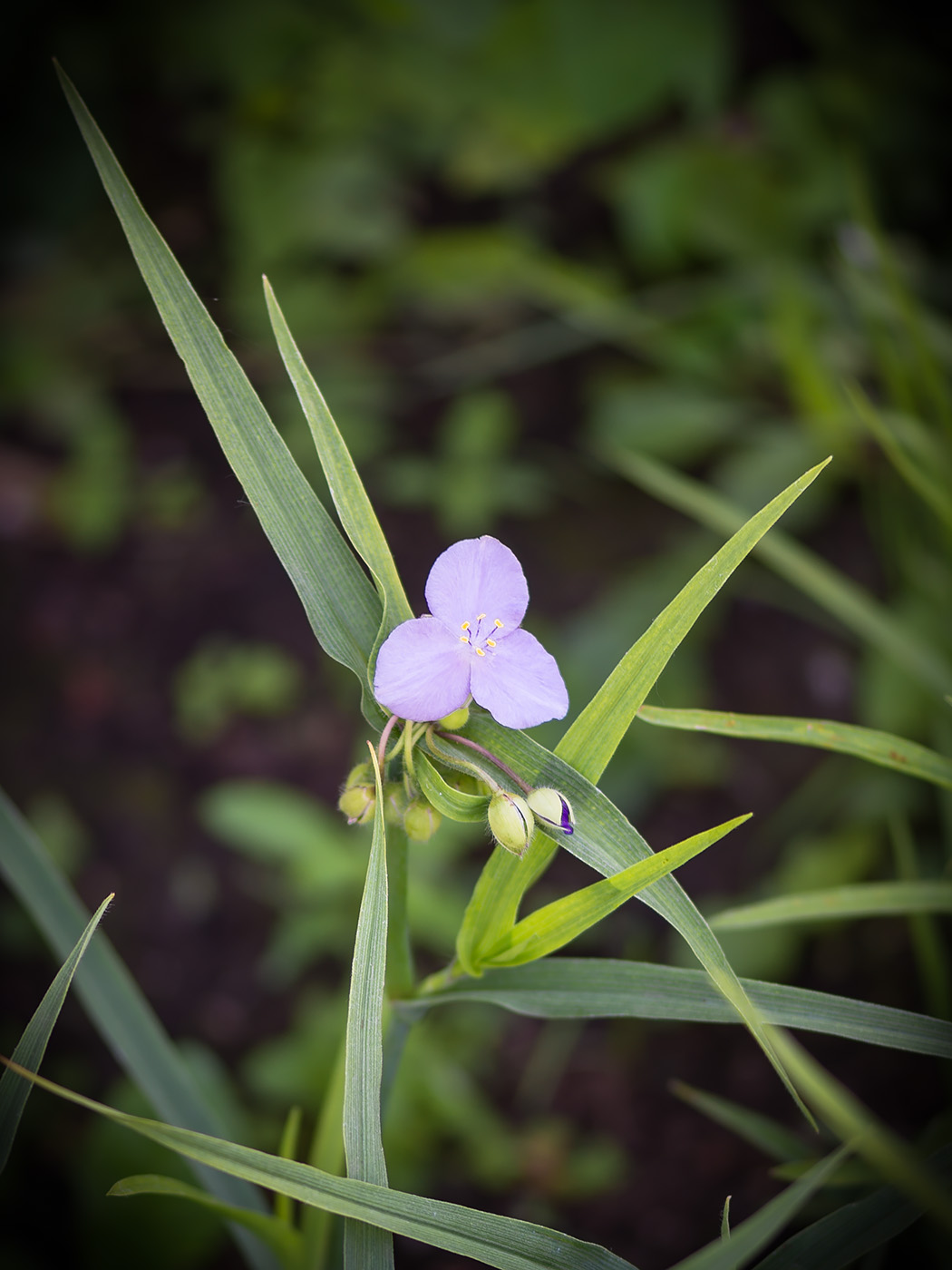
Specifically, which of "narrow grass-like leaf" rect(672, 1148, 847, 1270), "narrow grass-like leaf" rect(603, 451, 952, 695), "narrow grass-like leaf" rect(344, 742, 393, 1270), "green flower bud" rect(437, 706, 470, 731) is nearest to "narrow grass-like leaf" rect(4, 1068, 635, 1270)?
"narrow grass-like leaf" rect(344, 742, 393, 1270)

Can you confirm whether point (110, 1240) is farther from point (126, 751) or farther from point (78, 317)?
point (78, 317)

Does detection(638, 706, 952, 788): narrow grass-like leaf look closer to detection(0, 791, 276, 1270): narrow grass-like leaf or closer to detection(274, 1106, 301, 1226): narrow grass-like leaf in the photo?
detection(274, 1106, 301, 1226): narrow grass-like leaf

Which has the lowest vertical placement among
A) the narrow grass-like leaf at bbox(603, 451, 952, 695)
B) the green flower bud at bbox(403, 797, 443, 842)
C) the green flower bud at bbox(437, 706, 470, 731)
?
the green flower bud at bbox(403, 797, 443, 842)

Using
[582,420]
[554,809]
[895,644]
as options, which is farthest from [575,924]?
[582,420]

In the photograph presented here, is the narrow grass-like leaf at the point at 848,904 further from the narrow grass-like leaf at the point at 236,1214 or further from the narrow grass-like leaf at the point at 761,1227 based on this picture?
the narrow grass-like leaf at the point at 236,1214

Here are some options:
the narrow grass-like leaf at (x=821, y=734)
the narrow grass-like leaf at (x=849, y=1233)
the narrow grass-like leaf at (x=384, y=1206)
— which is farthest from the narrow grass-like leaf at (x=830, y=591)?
the narrow grass-like leaf at (x=384, y=1206)

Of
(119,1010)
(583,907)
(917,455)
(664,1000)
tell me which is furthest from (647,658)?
(917,455)

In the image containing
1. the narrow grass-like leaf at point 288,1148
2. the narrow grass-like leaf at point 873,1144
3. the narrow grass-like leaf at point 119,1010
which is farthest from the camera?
the narrow grass-like leaf at point 119,1010
